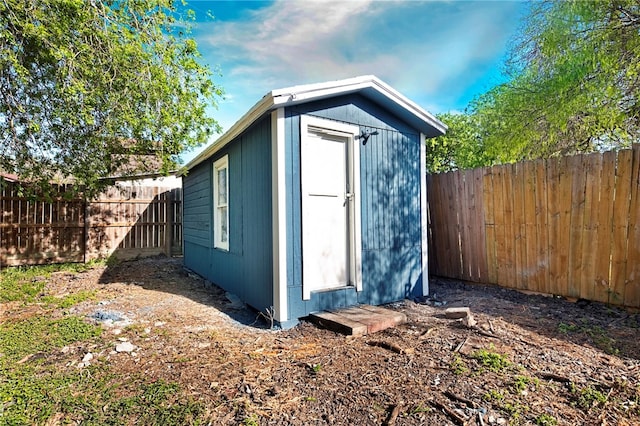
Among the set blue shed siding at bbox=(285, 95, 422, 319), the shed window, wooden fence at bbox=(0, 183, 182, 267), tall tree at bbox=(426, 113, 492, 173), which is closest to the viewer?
blue shed siding at bbox=(285, 95, 422, 319)

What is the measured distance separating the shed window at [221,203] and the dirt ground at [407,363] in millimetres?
1526

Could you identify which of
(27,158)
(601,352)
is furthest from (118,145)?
(601,352)

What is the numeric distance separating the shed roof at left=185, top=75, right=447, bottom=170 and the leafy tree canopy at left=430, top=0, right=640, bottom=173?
125 cm

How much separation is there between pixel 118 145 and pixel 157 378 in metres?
4.86

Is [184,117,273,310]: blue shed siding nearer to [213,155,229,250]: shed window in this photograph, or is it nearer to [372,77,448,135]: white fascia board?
[213,155,229,250]: shed window

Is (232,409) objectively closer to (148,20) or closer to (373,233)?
(373,233)

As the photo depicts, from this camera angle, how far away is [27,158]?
5.86 meters

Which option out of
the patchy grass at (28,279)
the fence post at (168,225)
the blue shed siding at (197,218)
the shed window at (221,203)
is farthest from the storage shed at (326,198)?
the fence post at (168,225)

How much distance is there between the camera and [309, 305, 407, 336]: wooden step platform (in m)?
3.60

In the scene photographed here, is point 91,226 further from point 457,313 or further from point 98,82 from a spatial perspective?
point 457,313

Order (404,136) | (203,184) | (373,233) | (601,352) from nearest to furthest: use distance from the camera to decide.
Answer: (601,352) → (373,233) → (404,136) → (203,184)

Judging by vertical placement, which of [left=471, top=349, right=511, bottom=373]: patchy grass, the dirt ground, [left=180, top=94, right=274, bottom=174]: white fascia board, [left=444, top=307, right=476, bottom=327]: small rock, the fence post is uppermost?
[left=180, top=94, right=274, bottom=174]: white fascia board

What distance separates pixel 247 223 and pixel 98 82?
8.55 ft

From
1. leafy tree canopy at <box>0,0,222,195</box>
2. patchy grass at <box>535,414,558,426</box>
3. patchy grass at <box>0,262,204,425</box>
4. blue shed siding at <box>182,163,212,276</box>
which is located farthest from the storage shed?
patchy grass at <box>535,414,558,426</box>
